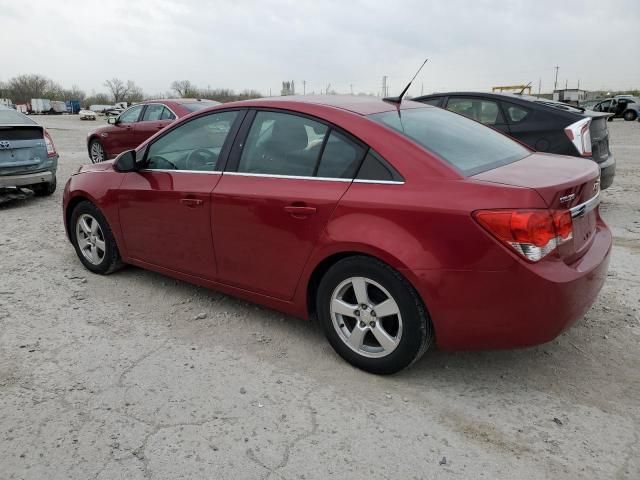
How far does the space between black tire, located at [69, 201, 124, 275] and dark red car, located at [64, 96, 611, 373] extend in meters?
0.61

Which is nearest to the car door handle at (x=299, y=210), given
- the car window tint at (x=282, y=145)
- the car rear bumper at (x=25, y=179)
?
the car window tint at (x=282, y=145)

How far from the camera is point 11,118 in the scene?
26.3ft

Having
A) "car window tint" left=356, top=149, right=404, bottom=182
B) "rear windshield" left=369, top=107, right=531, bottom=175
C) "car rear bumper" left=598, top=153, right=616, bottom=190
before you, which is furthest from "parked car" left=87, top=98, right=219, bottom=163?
"car window tint" left=356, top=149, right=404, bottom=182

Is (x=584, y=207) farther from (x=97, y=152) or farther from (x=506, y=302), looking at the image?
(x=97, y=152)

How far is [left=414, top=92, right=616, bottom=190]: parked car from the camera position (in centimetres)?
620

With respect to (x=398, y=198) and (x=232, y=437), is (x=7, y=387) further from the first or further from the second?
(x=398, y=198)

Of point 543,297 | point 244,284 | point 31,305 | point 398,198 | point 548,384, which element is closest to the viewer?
point 543,297

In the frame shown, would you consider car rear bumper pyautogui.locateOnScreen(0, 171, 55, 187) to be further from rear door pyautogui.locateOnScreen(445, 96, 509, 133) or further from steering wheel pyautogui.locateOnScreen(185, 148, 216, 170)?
rear door pyautogui.locateOnScreen(445, 96, 509, 133)

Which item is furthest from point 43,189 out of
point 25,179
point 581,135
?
point 581,135

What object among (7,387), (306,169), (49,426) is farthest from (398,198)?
(7,387)

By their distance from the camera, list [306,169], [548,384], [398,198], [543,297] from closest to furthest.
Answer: [543,297] → [398,198] → [548,384] → [306,169]

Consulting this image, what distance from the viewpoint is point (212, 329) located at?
3.76 metres

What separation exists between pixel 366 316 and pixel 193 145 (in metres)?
1.91

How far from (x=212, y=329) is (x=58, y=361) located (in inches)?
38.4
